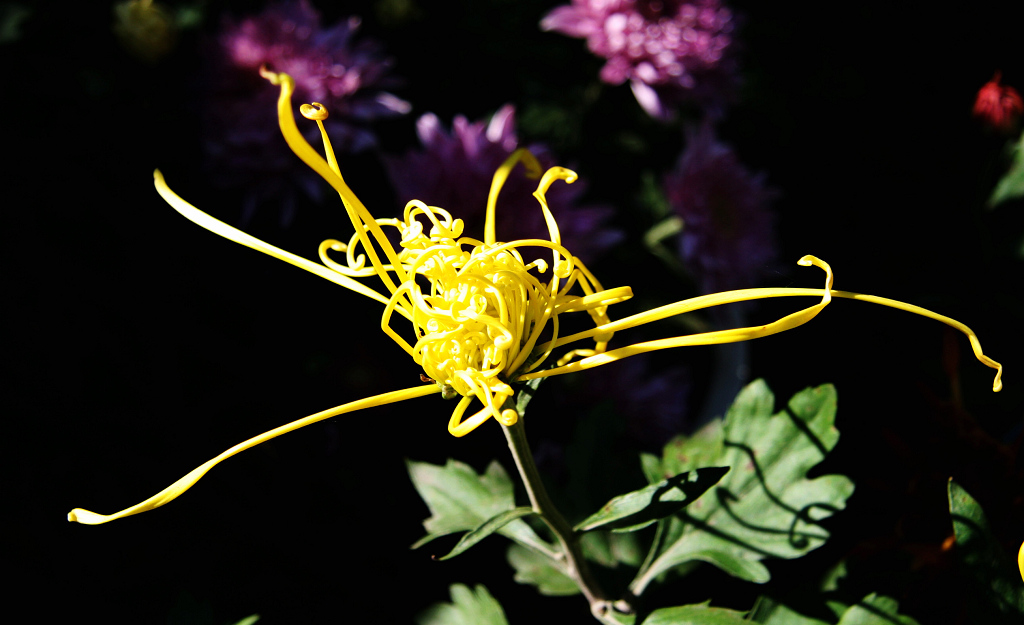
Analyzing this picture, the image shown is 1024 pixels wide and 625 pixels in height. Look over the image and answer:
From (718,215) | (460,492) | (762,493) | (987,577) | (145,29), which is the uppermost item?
(145,29)

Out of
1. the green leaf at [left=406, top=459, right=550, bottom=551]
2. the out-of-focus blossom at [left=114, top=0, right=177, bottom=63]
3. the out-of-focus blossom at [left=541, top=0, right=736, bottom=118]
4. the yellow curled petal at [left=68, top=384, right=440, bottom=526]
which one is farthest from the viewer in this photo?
the out-of-focus blossom at [left=541, top=0, right=736, bottom=118]

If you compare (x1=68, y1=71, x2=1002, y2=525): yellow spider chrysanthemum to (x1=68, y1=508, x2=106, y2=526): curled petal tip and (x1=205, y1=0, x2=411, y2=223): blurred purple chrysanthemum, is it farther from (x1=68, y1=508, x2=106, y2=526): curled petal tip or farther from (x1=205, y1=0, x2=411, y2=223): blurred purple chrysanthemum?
(x1=205, y1=0, x2=411, y2=223): blurred purple chrysanthemum

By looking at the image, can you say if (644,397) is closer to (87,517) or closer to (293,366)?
(293,366)

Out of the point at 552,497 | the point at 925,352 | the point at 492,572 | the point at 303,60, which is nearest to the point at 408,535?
the point at 492,572

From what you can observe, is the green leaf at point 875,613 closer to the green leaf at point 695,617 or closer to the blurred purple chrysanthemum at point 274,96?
the green leaf at point 695,617

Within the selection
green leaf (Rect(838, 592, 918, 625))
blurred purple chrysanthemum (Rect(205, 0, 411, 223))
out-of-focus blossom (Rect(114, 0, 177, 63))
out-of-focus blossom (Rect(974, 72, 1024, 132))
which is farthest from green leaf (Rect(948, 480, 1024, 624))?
out-of-focus blossom (Rect(114, 0, 177, 63))

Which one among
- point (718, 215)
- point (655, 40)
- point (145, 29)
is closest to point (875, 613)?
point (718, 215)
